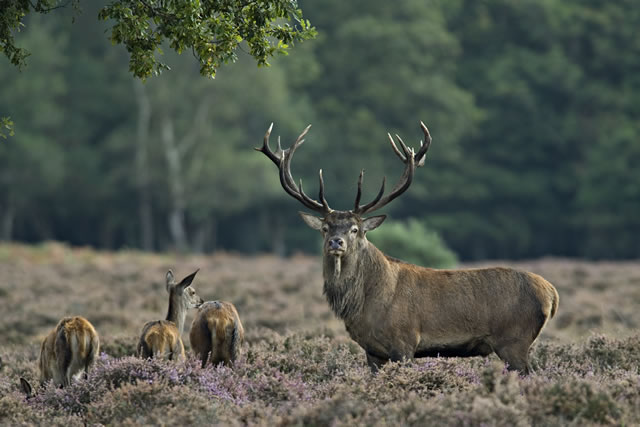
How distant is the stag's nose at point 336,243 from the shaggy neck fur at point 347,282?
10.2 inches

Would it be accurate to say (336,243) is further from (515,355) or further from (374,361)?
(515,355)

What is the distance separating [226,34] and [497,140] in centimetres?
4312

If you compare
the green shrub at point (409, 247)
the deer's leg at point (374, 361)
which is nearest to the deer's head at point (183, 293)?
the deer's leg at point (374, 361)

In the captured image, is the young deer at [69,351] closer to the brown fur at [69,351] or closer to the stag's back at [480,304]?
the brown fur at [69,351]

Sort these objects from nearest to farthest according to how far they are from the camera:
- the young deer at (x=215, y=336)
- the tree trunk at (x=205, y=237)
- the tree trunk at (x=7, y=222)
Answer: the young deer at (x=215, y=336) < the tree trunk at (x=7, y=222) < the tree trunk at (x=205, y=237)

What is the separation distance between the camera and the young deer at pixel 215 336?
33.4 ft

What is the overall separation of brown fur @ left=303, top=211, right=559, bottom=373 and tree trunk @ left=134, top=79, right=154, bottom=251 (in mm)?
35707

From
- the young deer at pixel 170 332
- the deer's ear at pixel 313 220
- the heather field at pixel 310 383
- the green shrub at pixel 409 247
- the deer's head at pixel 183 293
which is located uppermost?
the deer's ear at pixel 313 220

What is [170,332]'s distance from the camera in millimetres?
10172

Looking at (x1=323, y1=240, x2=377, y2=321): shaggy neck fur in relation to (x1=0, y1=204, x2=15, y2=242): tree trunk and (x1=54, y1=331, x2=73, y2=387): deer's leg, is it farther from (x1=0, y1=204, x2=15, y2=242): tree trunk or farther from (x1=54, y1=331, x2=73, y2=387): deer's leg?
(x1=0, y1=204, x2=15, y2=242): tree trunk

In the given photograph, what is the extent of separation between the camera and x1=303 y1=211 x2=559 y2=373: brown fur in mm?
9383

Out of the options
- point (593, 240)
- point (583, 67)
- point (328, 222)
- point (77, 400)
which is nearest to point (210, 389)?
point (77, 400)

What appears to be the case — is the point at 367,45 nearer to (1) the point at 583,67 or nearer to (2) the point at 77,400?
(1) the point at 583,67

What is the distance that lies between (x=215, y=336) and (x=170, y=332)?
0.48 meters
